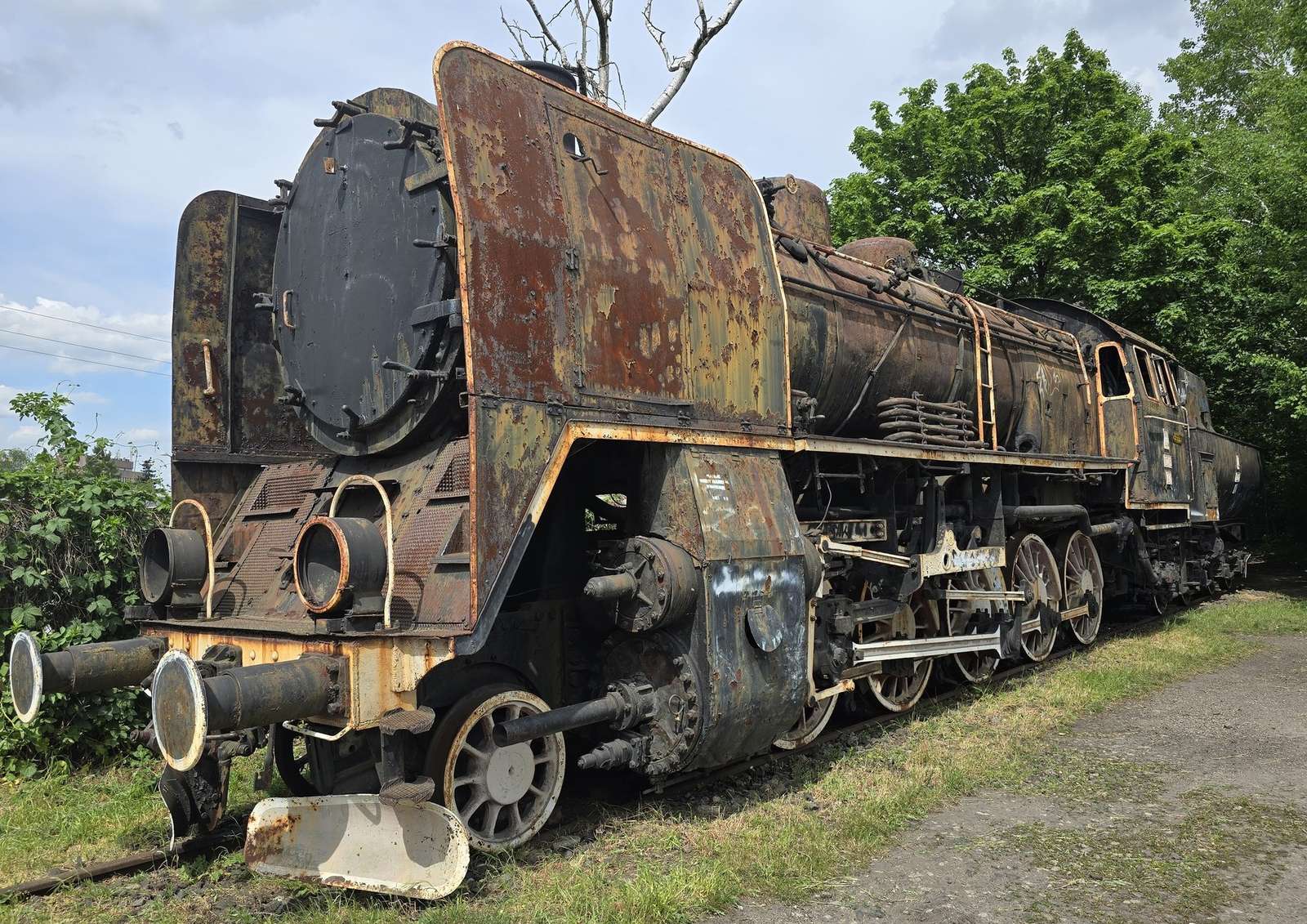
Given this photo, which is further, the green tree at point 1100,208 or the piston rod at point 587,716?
the green tree at point 1100,208

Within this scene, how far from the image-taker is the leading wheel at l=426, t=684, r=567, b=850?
3910mm

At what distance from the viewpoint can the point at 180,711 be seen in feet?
10.8

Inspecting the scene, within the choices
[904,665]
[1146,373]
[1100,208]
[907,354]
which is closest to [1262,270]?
[1100,208]

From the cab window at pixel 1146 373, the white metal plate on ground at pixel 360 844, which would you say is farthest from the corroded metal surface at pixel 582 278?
the cab window at pixel 1146 373

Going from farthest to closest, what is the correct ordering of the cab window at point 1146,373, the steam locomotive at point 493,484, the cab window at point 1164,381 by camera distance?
the cab window at point 1164,381 → the cab window at point 1146,373 → the steam locomotive at point 493,484

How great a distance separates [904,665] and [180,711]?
490 cm

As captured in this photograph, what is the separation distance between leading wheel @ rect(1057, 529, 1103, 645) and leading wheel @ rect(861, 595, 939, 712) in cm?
277

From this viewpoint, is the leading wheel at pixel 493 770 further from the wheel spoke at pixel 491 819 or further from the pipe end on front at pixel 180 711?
the pipe end on front at pixel 180 711

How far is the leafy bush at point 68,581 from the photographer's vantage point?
5598 mm

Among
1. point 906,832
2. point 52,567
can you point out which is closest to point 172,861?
point 52,567

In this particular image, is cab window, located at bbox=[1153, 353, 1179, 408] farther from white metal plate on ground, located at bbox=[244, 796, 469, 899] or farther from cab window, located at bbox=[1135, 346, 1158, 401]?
white metal plate on ground, located at bbox=[244, 796, 469, 899]

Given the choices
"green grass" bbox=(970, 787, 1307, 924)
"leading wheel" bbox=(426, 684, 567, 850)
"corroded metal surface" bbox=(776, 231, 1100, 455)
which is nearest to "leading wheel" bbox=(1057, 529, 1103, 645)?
"corroded metal surface" bbox=(776, 231, 1100, 455)

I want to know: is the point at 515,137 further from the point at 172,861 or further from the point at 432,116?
the point at 172,861

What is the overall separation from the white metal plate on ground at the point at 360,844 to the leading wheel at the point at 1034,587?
591cm
